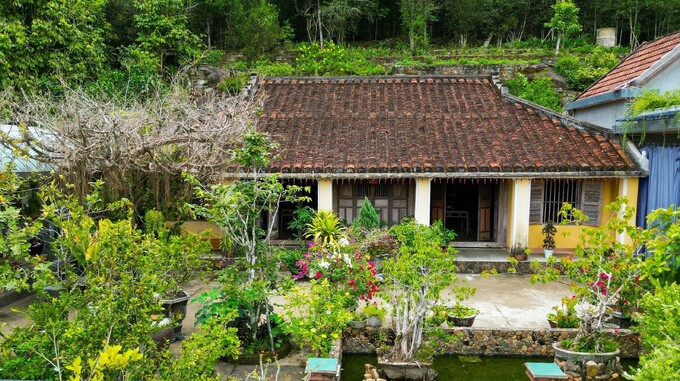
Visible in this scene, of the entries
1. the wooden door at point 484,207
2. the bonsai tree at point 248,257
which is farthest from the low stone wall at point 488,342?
the wooden door at point 484,207

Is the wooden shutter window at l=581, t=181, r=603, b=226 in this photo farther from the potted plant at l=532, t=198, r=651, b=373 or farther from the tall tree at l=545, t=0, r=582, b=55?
the tall tree at l=545, t=0, r=582, b=55

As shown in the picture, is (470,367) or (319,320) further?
(470,367)

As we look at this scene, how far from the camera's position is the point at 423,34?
27.0m

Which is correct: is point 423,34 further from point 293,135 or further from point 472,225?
point 293,135

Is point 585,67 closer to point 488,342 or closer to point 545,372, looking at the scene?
point 488,342

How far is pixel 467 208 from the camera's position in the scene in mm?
15633

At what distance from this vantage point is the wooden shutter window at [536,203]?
1279 cm

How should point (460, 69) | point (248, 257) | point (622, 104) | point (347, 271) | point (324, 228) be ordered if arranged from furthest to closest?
point (460, 69), point (622, 104), point (324, 228), point (347, 271), point (248, 257)

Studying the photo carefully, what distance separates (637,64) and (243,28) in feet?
57.1

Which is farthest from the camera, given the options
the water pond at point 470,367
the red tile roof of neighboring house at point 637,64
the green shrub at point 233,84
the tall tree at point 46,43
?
the green shrub at point 233,84

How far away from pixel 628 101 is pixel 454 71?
1153 cm

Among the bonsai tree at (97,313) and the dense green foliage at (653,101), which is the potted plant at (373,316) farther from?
the dense green foliage at (653,101)

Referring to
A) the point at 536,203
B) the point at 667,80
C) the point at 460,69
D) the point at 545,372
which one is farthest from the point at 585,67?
the point at 545,372

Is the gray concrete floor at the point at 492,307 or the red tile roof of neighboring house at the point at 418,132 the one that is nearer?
the gray concrete floor at the point at 492,307
